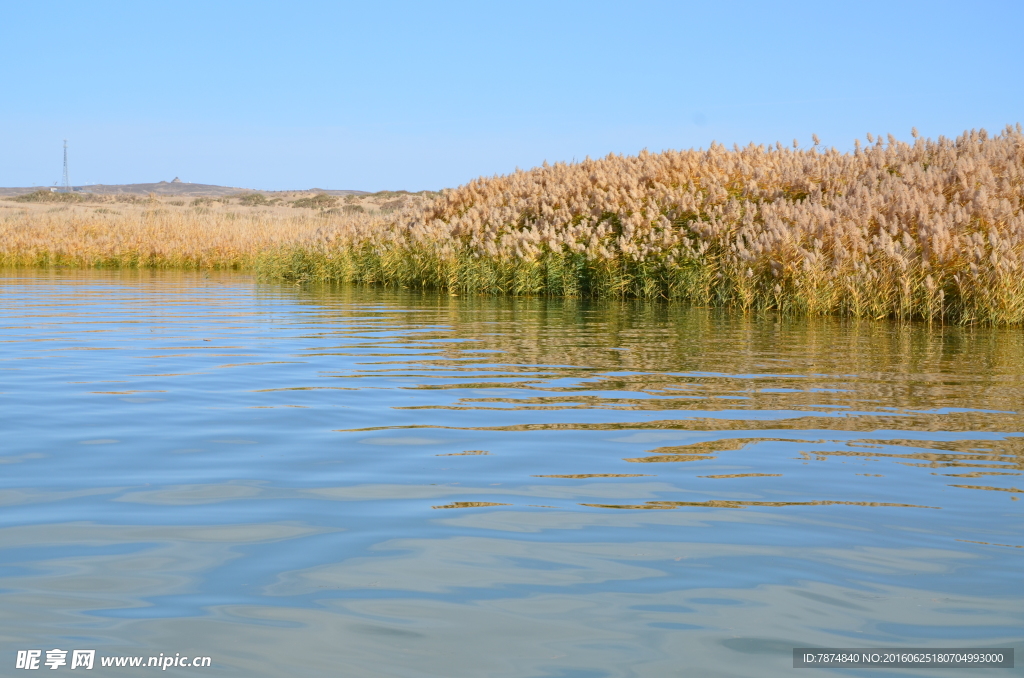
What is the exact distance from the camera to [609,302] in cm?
1641

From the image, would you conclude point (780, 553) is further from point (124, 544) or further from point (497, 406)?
point (497, 406)

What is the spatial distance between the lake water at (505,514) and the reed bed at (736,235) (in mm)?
5219

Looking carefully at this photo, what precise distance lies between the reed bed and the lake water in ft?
17.1

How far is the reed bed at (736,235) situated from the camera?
516 inches

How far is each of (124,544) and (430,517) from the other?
0.98 m

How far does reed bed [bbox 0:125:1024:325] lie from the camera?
43.0 feet

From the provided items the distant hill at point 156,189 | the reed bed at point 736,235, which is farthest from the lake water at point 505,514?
the distant hill at point 156,189

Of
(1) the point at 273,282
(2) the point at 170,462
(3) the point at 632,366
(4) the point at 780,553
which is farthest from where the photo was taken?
(1) the point at 273,282

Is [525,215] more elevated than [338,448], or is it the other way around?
[525,215]

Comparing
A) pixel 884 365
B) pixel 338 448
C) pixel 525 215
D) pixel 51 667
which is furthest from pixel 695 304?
pixel 51 667

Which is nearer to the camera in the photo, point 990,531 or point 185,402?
point 990,531

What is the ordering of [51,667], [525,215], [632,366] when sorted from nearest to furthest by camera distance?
[51,667] → [632,366] → [525,215]

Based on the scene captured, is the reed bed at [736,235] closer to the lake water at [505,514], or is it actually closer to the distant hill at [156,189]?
the lake water at [505,514]

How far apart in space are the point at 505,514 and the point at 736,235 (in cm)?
1246
